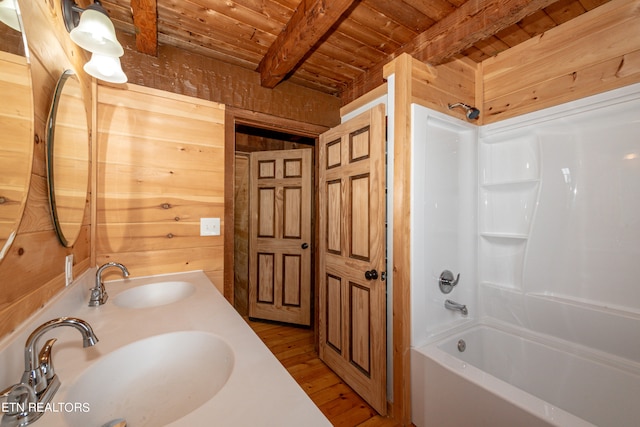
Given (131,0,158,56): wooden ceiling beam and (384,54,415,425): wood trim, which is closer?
(131,0,158,56): wooden ceiling beam

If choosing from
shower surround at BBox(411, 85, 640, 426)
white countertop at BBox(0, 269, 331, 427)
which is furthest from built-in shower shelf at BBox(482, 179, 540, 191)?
white countertop at BBox(0, 269, 331, 427)

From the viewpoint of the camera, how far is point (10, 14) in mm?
563

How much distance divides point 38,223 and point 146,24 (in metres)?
1.28

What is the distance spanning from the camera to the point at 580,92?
152 centimetres

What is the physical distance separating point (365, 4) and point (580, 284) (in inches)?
82.8

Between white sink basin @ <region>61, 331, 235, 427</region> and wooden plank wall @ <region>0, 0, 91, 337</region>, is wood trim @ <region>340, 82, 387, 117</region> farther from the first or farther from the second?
white sink basin @ <region>61, 331, 235, 427</region>

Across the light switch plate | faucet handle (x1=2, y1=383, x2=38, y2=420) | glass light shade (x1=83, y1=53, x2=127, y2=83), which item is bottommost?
faucet handle (x1=2, y1=383, x2=38, y2=420)

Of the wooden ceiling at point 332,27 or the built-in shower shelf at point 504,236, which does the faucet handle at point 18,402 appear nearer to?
the wooden ceiling at point 332,27

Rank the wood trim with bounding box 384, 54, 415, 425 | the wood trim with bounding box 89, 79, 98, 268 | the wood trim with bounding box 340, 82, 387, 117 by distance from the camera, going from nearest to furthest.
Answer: the wood trim with bounding box 89, 79, 98, 268 → the wood trim with bounding box 384, 54, 415, 425 → the wood trim with bounding box 340, 82, 387, 117

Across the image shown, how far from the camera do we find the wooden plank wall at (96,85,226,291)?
4.83 feet

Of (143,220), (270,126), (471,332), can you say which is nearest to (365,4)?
(270,126)

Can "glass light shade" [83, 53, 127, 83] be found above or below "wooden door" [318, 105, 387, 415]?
above

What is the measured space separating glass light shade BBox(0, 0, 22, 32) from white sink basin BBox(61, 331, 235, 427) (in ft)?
2.71

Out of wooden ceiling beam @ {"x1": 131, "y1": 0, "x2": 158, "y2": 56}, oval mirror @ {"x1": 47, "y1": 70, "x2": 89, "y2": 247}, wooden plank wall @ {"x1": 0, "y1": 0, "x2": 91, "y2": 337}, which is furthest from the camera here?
wooden ceiling beam @ {"x1": 131, "y1": 0, "x2": 158, "y2": 56}
